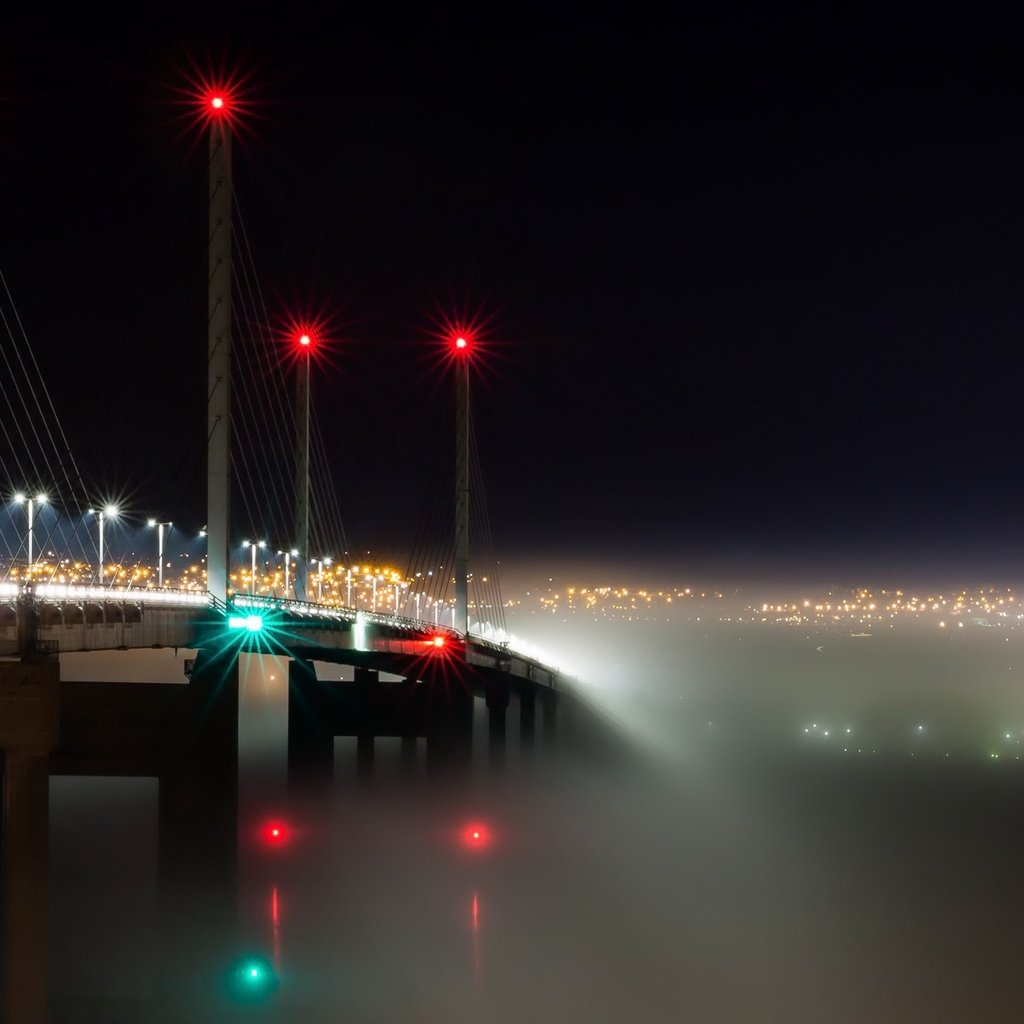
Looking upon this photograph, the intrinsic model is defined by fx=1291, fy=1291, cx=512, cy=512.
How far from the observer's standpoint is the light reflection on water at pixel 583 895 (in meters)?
28.6

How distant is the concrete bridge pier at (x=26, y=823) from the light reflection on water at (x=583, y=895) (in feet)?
7.62

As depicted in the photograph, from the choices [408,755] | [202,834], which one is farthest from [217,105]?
[408,755]

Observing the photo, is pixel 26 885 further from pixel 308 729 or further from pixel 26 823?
pixel 308 729

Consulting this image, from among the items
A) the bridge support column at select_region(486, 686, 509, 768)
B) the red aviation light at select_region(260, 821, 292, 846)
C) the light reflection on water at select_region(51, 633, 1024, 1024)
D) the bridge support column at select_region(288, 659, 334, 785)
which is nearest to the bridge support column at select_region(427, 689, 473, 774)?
the light reflection on water at select_region(51, 633, 1024, 1024)

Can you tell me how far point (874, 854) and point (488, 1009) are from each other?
2691cm

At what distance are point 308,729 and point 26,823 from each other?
106ft

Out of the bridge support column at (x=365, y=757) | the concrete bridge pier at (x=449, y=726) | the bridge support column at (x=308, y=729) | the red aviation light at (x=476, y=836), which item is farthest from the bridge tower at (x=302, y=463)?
the red aviation light at (x=476, y=836)

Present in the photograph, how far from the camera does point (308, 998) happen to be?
27.1 meters

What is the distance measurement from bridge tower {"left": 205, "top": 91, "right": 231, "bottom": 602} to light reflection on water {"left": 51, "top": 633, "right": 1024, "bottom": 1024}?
9725 mm

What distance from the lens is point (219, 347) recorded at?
1403 inches

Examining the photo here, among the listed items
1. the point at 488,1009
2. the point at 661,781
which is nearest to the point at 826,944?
the point at 488,1009

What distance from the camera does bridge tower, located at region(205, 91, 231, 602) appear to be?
113 feet

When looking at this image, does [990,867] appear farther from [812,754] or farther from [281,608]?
[812,754]

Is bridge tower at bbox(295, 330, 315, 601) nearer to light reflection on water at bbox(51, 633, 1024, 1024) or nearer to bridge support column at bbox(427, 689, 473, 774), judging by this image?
bridge support column at bbox(427, 689, 473, 774)
